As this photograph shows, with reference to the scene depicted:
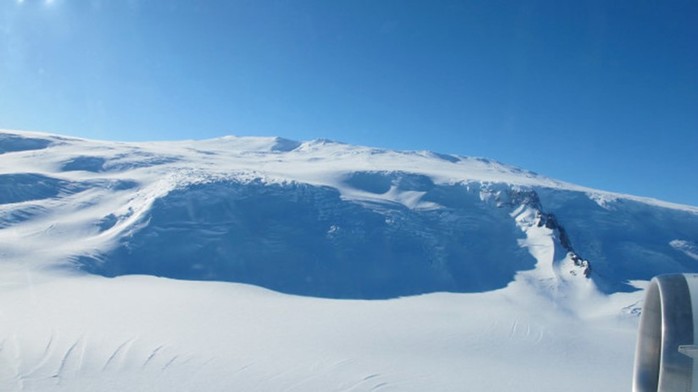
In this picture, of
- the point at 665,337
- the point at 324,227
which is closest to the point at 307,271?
the point at 324,227

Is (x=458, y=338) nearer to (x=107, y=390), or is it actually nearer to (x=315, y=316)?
(x=315, y=316)

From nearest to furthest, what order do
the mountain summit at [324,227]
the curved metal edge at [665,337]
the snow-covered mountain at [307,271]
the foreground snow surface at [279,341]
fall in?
the curved metal edge at [665,337]
the foreground snow surface at [279,341]
the snow-covered mountain at [307,271]
the mountain summit at [324,227]

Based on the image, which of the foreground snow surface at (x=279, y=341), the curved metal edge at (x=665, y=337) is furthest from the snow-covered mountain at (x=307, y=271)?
the curved metal edge at (x=665, y=337)

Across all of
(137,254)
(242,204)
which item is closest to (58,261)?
(137,254)

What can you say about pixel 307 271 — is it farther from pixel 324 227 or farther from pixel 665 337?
pixel 665 337

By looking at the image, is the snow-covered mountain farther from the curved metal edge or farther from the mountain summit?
the curved metal edge

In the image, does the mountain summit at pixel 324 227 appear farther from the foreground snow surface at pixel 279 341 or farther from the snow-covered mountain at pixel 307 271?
the foreground snow surface at pixel 279 341

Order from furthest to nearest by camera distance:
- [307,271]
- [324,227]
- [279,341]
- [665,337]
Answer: [324,227] < [307,271] < [279,341] < [665,337]
